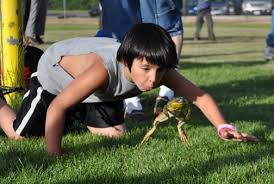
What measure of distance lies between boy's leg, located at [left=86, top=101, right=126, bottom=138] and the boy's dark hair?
964mm

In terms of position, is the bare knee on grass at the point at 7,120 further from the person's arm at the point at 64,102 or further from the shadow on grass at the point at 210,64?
the shadow on grass at the point at 210,64

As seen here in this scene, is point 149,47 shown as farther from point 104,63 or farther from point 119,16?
point 119,16

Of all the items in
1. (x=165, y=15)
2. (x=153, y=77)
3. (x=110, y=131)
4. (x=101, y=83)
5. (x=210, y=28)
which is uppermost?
(x=153, y=77)

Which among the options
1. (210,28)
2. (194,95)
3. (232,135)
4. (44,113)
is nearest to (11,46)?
(44,113)

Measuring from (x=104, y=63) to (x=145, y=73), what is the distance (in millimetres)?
403

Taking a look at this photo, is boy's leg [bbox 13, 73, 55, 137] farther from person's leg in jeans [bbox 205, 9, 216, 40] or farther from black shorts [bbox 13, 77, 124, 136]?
person's leg in jeans [bbox 205, 9, 216, 40]

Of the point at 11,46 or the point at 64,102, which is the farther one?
the point at 11,46

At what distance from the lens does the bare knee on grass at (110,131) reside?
4.28 m

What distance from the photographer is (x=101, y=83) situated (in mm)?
3633

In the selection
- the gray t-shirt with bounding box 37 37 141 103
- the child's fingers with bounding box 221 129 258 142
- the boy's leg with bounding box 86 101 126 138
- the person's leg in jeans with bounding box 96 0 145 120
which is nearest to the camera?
the child's fingers with bounding box 221 129 258 142

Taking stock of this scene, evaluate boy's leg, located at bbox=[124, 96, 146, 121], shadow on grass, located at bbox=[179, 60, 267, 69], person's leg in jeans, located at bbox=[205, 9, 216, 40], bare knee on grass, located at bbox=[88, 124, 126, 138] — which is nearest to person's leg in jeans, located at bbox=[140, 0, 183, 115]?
boy's leg, located at bbox=[124, 96, 146, 121]

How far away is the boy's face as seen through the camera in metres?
3.36

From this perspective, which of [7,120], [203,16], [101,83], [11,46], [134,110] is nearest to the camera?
[101,83]

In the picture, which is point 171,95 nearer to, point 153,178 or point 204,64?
point 153,178
